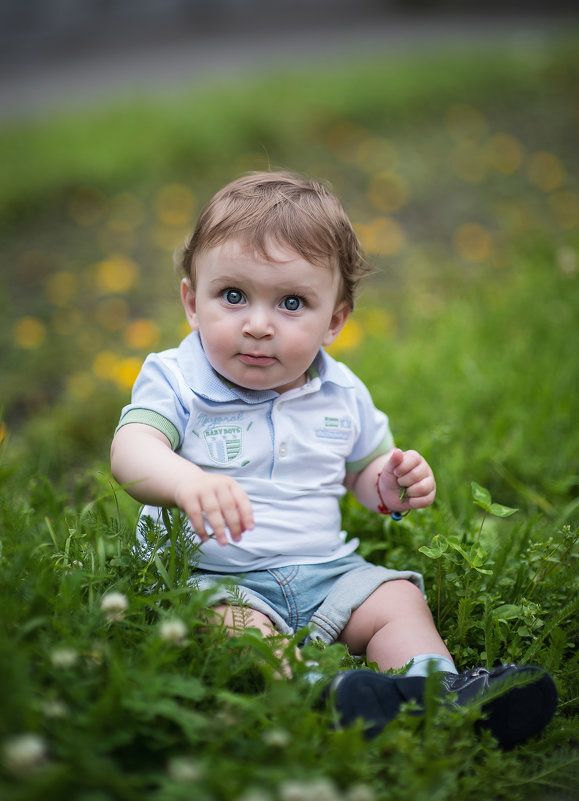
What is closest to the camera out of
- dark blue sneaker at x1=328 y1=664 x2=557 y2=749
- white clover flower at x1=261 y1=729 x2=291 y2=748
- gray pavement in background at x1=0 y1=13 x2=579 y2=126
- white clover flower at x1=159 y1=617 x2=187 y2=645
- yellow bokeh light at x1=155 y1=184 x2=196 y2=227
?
white clover flower at x1=261 y1=729 x2=291 y2=748

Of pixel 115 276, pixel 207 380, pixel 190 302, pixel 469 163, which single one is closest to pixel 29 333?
pixel 115 276

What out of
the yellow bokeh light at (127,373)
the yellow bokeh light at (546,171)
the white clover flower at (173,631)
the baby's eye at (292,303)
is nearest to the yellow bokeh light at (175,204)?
the yellow bokeh light at (127,373)

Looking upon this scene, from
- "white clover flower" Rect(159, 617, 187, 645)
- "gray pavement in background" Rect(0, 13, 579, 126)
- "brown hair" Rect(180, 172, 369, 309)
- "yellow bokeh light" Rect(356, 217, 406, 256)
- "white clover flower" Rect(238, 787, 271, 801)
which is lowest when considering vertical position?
"white clover flower" Rect(238, 787, 271, 801)

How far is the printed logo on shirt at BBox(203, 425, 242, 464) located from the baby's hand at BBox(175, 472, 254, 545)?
0.97 ft

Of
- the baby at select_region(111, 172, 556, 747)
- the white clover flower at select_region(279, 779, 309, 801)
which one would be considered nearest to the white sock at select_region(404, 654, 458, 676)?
the baby at select_region(111, 172, 556, 747)

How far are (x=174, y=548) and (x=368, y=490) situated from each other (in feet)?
2.03

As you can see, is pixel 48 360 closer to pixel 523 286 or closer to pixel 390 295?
pixel 390 295

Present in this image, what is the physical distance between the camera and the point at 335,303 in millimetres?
1997

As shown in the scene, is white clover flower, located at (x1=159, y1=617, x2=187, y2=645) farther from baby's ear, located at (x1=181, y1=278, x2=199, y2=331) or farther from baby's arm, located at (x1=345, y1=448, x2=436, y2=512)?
baby's ear, located at (x1=181, y1=278, x2=199, y2=331)

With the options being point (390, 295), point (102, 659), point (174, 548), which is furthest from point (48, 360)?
point (102, 659)

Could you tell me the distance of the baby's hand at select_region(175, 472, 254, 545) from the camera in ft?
4.98

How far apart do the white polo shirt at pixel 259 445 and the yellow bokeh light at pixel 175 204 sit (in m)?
2.92

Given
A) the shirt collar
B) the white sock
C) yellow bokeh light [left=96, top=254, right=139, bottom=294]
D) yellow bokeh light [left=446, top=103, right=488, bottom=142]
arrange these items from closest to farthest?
the white sock < the shirt collar < yellow bokeh light [left=96, top=254, right=139, bottom=294] < yellow bokeh light [left=446, top=103, right=488, bottom=142]

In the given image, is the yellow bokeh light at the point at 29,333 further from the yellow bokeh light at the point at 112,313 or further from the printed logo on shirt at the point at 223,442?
the printed logo on shirt at the point at 223,442
